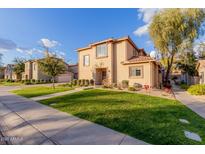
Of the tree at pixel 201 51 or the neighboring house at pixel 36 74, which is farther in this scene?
the neighboring house at pixel 36 74

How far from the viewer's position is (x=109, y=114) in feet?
20.0

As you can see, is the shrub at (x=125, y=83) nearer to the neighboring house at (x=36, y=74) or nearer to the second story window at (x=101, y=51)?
the second story window at (x=101, y=51)

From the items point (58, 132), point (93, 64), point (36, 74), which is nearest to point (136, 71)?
point (93, 64)

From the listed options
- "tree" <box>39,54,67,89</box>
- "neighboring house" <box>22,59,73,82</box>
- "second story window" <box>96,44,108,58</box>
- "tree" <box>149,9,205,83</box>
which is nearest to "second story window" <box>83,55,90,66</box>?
"second story window" <box>96,44,108,58</box>

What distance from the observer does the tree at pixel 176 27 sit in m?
16.3

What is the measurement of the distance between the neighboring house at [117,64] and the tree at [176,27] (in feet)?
9.27

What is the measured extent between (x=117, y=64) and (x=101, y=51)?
9.91 ft

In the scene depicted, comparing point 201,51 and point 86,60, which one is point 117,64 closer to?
point 86,60

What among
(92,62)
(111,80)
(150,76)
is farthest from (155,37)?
(92,62)

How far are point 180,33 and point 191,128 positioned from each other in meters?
15.1

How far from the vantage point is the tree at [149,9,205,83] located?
1630 cm

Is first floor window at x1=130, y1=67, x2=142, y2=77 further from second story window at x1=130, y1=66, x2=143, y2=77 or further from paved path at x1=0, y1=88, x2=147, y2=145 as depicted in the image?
paved path at x1=0, y1=88, x2=147, y2=145

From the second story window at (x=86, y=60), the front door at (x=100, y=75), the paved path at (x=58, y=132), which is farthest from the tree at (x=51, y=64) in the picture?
the paved path at (x=58, y=132)

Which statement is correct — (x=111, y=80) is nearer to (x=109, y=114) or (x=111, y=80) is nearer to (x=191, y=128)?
(x=109, y=114)
